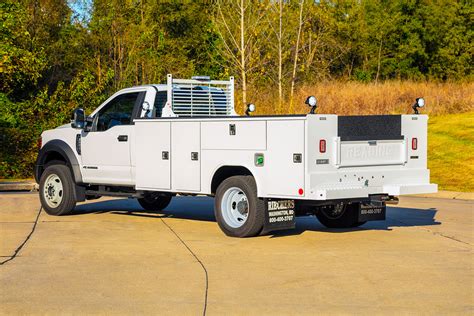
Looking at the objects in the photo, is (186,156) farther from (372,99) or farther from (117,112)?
(372,99)

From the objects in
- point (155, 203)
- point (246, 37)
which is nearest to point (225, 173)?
point (155, 203)

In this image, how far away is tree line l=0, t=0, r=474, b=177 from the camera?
31.0m

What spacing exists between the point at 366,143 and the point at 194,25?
45.5 m

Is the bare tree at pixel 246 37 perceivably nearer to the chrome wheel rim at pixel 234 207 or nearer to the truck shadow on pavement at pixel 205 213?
the truck shadow on pavement at pixel 205 213

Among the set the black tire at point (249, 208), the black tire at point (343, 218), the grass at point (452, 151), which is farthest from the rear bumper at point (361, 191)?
the grass at point (452, 151)

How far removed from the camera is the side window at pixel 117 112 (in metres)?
15.4

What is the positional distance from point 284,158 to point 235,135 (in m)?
0.99

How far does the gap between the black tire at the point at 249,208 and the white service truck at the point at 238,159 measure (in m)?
0.02

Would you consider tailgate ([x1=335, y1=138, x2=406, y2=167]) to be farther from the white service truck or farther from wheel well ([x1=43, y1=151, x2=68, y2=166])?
wheel well ([x1=43, y1=151, x2=68, y2=166])

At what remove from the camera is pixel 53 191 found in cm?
1623

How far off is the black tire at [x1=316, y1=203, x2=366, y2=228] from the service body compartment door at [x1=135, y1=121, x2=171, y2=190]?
255 centimetres

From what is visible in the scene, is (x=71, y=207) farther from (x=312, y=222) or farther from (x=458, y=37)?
(x=458, y=37)

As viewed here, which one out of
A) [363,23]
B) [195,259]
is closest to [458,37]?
[363,23]

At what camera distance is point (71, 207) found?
15977 mm
